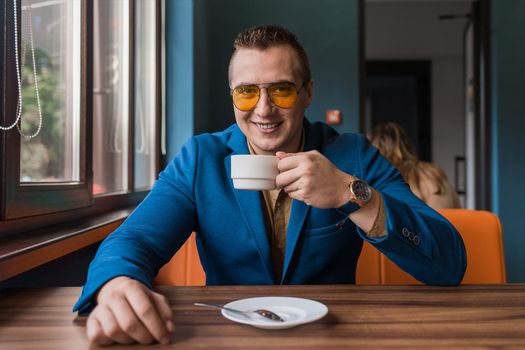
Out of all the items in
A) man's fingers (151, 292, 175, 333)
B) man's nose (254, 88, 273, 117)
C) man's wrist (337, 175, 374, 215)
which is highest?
man's nose (254, 88, 273, 117)

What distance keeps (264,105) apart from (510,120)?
3.31 m

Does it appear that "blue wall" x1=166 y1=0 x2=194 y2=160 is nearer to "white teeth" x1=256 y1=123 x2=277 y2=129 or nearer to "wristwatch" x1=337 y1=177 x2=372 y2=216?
"white teeth" x1=256 y1=123 x2=277 y2=129

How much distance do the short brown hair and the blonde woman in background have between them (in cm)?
150

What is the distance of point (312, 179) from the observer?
1.00m

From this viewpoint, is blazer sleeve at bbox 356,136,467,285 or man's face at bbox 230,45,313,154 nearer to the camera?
blazer sleeve at bbox 356,136,467,285

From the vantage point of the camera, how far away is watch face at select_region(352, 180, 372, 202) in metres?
1.04

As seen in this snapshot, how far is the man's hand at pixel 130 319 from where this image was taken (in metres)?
0.72

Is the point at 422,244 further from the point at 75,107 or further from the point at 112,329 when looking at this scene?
the point at 75,107

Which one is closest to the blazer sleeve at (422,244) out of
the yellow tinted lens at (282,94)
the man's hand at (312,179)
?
the man's hand at (312,179)

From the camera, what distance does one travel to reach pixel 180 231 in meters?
1.27

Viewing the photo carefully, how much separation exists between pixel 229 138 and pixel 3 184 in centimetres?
57

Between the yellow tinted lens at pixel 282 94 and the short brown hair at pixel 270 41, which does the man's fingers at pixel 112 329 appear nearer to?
the yellow tinted lens at pixel 282 94

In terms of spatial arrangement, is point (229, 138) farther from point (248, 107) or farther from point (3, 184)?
point (3, 184)

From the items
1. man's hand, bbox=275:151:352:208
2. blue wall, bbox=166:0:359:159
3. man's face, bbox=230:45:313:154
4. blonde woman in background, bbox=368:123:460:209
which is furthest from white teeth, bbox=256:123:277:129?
blue wall, bbox=166:0:359:159
